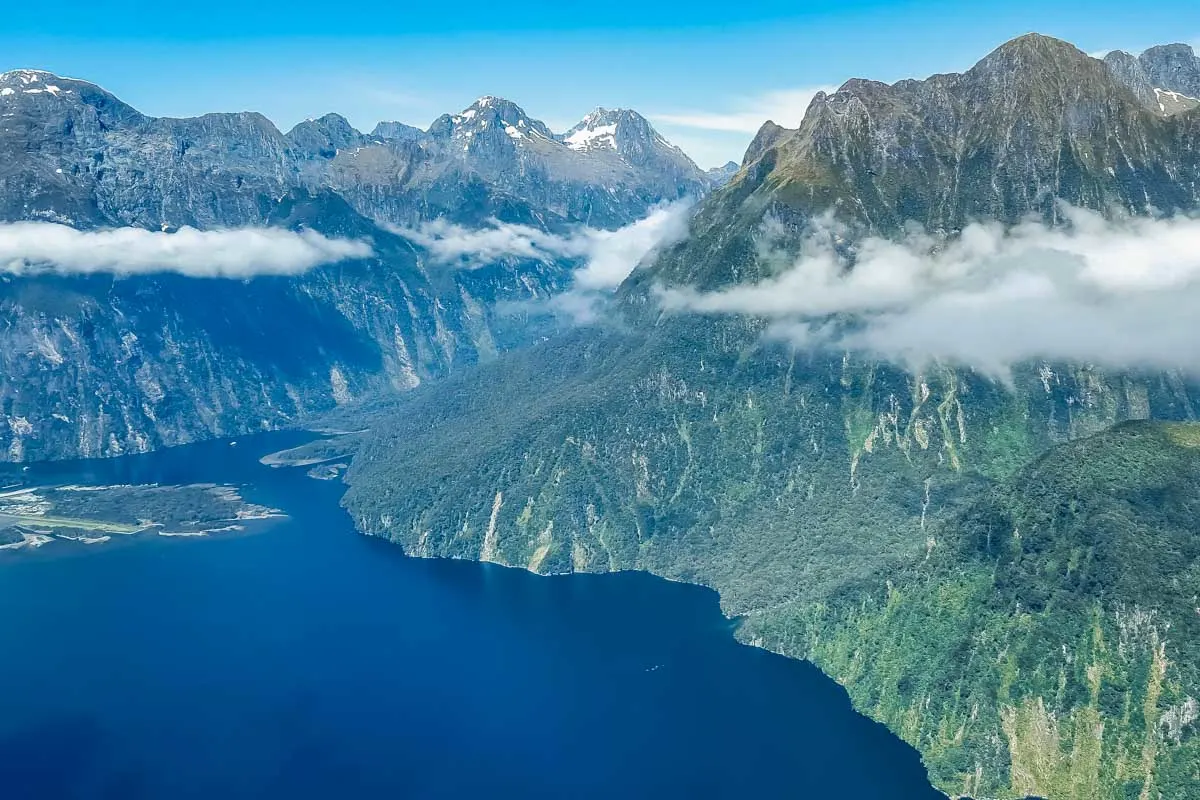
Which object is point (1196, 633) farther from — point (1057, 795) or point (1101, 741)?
point (1057, 795)

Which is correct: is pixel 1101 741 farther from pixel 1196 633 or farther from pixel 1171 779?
pixel 1196 633

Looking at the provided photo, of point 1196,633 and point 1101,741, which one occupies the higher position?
point 1196,633

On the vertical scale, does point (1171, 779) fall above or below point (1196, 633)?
below

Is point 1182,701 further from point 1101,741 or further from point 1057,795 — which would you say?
point 1057,795

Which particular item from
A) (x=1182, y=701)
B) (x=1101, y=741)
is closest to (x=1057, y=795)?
(x=1101, y=741)

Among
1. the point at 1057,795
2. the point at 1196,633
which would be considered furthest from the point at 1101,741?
the point at 1196,633

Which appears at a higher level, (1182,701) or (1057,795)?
(1182,701)
